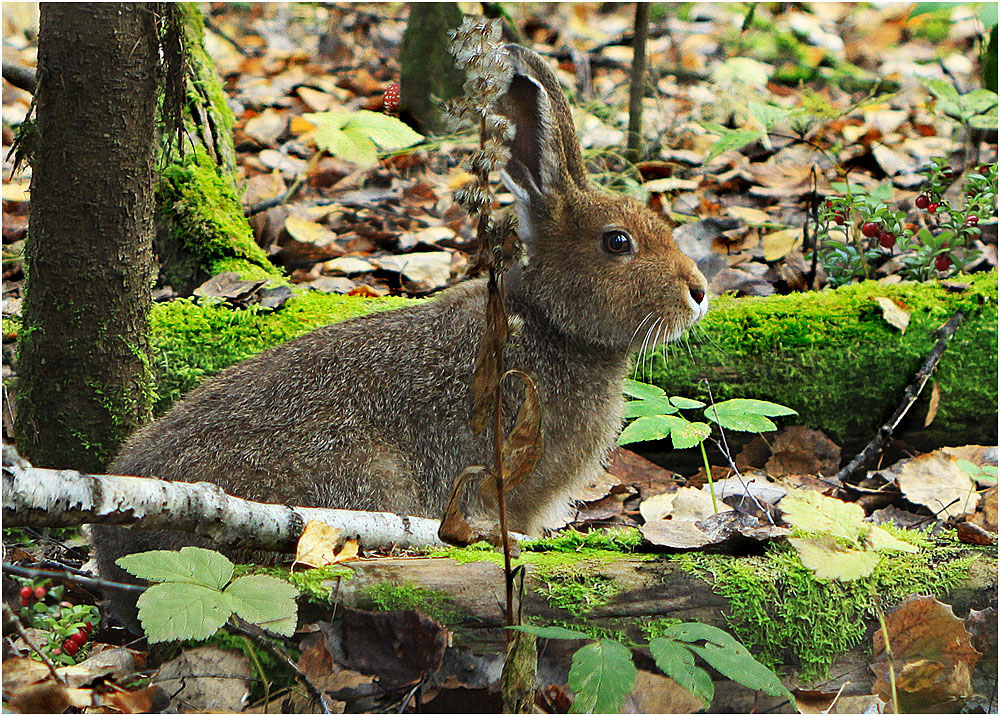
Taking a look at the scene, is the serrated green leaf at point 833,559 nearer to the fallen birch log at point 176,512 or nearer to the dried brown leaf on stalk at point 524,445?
the dried brown leaf on stalk at point 524,445

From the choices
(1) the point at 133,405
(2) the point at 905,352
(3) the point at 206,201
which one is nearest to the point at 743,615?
(2) the point at 905,352

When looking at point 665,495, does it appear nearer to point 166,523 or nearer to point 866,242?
point 166,523

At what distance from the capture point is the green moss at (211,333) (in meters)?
4.29

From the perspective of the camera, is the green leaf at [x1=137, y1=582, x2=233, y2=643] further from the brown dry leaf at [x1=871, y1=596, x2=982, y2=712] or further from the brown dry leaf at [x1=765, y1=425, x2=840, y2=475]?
the brown dry leaf at [x1=765, y1=425, x2=840, y2=475]

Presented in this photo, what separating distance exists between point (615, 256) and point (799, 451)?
1.45 meters

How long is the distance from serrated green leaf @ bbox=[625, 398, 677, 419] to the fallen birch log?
88 cm

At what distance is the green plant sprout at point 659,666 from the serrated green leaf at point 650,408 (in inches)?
47.7

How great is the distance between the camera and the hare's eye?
392cm

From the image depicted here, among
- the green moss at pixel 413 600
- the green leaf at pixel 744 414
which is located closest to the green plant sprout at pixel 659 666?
the green moss at pixel 413 600

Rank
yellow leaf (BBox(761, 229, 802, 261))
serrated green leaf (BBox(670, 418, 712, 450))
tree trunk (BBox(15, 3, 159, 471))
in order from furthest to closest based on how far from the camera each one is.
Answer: yellow leaf (BBox(761, 229, 802, 261)) → tree trunk (BBox(15, 3, 159, 471)) → serrated green leaf (BBox(670, 418, 712, 450))

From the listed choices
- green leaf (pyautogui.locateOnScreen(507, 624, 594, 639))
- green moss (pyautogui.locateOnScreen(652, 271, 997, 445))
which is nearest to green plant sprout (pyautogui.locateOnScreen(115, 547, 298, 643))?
green leaf (pyautogui.locateOnScreen(507, 624, 594, 639))

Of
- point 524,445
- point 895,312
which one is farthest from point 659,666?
point 895,312

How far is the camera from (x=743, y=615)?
305 cm

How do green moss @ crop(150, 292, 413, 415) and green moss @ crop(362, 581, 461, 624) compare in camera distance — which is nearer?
green moss @ crop(362, 581, 461, 624)
